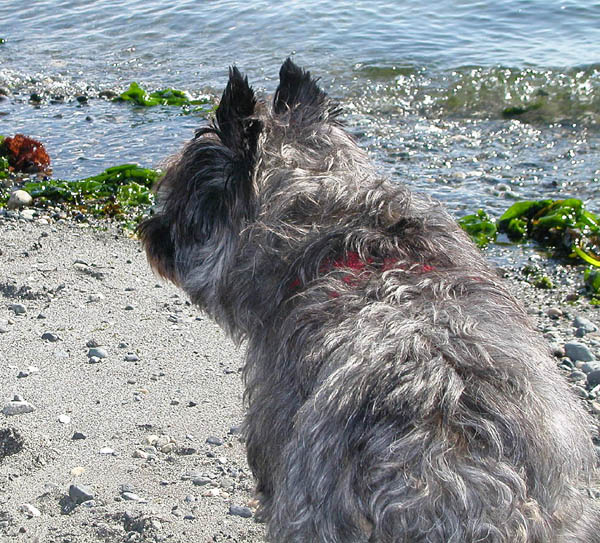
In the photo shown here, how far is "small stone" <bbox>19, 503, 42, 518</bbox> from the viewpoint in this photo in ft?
12.5

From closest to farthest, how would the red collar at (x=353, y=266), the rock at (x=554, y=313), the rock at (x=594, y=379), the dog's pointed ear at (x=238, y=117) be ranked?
1. the red collar at (x=353, y=266)
2. the dog's pointed ear at (x=238, y=117)
3. the rock at (x=594, y=379)
4. the rock at (x=554, y=313)

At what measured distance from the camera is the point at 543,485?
7.83 feet

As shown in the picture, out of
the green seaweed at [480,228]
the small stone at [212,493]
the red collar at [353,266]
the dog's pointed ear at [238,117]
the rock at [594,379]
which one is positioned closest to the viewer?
the red collar at [353,266]

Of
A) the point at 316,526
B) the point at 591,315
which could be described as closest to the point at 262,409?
the point at 316,526

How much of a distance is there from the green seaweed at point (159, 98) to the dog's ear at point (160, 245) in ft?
23.8

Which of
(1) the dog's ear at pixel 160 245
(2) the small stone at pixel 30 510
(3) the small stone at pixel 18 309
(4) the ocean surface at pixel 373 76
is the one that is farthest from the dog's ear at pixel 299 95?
(4) the ocean surface at pixel 373 76

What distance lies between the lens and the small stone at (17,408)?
4480 millimetres

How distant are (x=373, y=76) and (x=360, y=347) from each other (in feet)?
34.1

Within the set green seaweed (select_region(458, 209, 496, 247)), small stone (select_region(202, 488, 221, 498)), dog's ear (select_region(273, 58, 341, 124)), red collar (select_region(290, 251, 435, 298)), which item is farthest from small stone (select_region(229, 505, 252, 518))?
green seaweed (select_region(458, 209, 496, 247))

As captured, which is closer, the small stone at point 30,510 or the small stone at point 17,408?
the small stone at point 30,510

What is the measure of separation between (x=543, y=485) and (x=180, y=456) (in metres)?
2.30

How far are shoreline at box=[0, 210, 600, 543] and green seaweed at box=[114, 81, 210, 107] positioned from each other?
4.71 metres

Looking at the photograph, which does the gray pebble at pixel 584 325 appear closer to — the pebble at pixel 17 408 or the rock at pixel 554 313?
the rock at pixel 554 313

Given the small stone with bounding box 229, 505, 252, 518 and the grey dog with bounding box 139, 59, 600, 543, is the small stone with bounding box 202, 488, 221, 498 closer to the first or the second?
the small stone with bounding box 229, 505, 252, 518
